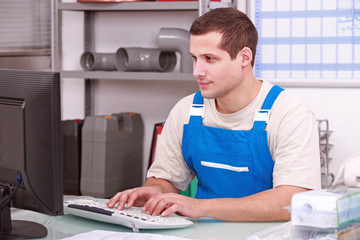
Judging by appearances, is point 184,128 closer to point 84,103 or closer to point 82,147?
point 82,147

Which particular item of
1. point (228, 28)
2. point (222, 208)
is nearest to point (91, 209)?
point (222, 208)

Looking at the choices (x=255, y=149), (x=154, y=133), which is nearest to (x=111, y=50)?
(x=154, y=133)

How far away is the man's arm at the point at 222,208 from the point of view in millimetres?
1489

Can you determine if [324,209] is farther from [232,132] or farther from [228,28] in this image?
[228,28]

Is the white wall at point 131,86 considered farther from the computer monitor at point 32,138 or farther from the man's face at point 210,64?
the computer monitor at point 32,138

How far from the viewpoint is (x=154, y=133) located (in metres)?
2.98

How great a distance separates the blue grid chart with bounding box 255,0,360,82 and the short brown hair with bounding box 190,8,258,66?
999 millimetres

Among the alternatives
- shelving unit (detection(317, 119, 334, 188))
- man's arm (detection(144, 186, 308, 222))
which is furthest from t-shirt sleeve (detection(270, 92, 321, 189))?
shelving unit (detection(317, 119, 334, 188))

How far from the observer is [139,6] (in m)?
2.84

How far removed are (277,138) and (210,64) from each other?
1.00ft

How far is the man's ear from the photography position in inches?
72.3

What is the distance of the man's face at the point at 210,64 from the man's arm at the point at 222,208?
391 millimetres

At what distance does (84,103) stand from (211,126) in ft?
5.24

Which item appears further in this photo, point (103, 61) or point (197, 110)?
point (103, 61)
